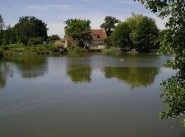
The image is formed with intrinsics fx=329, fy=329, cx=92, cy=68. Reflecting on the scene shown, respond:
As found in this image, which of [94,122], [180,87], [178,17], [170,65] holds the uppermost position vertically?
[178,17]

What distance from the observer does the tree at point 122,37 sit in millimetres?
94062

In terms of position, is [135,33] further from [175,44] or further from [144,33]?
[175,44]

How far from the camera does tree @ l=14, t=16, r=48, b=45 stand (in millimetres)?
117438

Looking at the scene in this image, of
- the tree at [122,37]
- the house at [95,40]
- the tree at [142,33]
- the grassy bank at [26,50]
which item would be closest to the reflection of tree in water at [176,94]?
the tree at [142,33]

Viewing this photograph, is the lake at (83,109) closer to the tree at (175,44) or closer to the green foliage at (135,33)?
the tree at (175,44)

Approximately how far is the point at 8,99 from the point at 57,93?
3983 millimetres

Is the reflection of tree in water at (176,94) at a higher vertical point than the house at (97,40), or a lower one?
lower

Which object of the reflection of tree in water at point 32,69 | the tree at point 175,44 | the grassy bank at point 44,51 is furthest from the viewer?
the grassy bank at point 44,51

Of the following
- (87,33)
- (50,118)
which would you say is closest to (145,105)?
(50,118)

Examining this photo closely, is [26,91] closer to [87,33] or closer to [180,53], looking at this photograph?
[180,53]

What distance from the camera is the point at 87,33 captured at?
3974 inches

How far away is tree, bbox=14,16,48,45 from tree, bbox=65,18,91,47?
17840mm

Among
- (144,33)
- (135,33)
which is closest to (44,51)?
(135,33)

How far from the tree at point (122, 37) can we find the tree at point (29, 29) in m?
31.5
